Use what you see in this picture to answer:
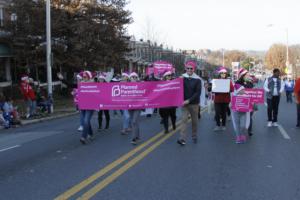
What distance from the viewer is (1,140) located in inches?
559

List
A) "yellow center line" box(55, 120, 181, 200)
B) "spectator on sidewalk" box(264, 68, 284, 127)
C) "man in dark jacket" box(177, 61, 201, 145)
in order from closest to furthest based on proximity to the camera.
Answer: "yellow center line" box(55, 120, 181, 200) < "man in dark jacket" box(177, 61, 201, 145) < "spectator on sidewalk" box(264, 68, 284, 127)

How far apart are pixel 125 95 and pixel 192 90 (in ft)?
6.25

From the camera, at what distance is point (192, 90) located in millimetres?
11312

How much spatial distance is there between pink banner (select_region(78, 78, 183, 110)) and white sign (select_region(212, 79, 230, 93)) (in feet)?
7.58

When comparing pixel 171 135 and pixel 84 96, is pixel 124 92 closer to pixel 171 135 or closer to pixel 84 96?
pixel 84 96

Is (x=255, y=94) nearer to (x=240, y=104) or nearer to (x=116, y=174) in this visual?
(x=240, y=104)

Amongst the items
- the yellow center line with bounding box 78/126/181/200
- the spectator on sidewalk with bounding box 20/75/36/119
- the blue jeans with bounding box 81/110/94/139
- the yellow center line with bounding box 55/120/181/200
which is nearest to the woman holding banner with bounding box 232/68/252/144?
the yellow center line with bounding box 78/126/181/200

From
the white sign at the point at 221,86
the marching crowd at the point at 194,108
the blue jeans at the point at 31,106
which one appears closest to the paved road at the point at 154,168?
the marching crowd at the point at 194,108

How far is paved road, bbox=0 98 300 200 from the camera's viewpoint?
270 inches

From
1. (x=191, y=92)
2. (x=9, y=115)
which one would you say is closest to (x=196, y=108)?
(x=191, y=92)

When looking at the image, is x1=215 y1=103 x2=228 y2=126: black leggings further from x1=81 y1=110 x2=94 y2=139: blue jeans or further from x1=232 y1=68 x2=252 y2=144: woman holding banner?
x1=81 y1=110 x2=94 y2=139: blue jeans

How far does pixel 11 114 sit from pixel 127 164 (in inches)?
426

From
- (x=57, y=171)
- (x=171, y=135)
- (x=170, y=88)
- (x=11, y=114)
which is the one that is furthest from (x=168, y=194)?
(x=11, y=114)

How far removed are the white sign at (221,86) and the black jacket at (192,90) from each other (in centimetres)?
275
